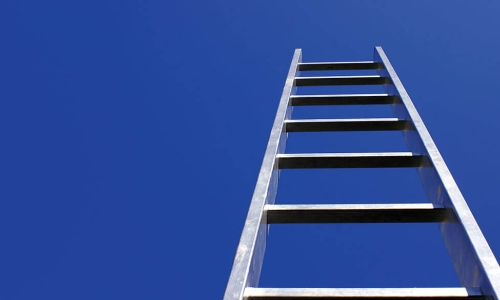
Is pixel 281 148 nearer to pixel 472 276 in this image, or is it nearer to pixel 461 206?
pixel 461 206

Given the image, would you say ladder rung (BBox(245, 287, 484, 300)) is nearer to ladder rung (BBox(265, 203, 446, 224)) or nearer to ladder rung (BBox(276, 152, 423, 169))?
ladder rung (BBox(265, 203, 446, 224))

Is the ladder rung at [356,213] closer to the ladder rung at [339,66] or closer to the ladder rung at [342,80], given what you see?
the ladder rung at [342,80]

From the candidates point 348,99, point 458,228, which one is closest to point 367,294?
point 458,228

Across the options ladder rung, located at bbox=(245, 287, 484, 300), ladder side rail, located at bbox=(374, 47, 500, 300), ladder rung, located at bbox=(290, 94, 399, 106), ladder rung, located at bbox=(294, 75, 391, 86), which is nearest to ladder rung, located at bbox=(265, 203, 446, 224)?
ladder side rail, located at bbox=(374, 47, 500, 300)

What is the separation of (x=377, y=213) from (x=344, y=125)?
1.48 m

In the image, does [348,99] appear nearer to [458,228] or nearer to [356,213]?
[356,213]

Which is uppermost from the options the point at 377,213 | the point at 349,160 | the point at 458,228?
the point at 349,160

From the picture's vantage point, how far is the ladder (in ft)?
7.25

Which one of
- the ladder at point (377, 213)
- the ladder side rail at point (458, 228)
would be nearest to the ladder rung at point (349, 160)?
the ladder at point (377, 213)

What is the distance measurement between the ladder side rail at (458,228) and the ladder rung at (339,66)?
234 centimetres

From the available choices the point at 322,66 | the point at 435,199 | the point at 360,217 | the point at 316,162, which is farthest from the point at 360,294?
the point at 322,66

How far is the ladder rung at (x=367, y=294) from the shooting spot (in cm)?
220

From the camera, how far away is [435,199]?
10.3 ft

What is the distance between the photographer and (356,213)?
2852 mm
